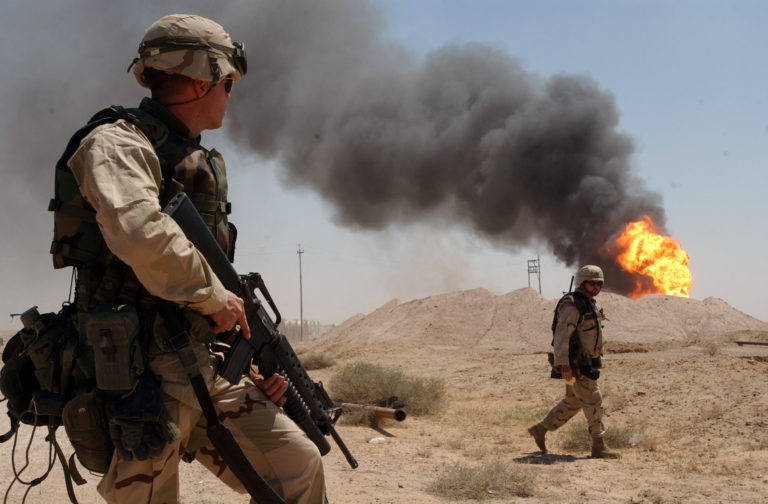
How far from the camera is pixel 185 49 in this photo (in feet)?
7.31

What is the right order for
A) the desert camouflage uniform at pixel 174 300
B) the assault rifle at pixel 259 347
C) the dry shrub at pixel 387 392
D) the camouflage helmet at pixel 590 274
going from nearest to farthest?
the desert camouflage uniform at pixel 174 300, the assault rifle at pixel 259 347, the camouflage helmet at pixel 590 274, the dry shrub at pixel 387 392

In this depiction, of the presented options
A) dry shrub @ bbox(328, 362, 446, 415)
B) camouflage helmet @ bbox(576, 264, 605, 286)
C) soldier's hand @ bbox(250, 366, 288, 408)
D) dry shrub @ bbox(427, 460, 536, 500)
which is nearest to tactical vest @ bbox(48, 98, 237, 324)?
soldier's hand @ bbox(250, 366, 288, 408)

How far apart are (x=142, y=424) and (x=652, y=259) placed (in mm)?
30082

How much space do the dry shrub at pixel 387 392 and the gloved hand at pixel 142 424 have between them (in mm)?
7811

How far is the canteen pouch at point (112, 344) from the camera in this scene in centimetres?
192

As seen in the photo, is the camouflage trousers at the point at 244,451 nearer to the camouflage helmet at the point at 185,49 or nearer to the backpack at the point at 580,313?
the camouflage helmet at the point at 185,49

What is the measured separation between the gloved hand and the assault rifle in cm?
28

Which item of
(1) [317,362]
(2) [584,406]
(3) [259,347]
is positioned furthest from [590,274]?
(1) [317,362]

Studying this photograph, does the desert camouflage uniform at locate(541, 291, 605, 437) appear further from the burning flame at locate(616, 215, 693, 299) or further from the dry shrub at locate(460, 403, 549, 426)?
the burning flame at locate(616, 215, 693, 299)

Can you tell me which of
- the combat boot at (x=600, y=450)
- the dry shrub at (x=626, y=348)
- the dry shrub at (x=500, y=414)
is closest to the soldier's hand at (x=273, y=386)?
the combat boot at (x=600, y=450)

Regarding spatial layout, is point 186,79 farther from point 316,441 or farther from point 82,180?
point 316,441

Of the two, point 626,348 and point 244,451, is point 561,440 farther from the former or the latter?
point 626,348

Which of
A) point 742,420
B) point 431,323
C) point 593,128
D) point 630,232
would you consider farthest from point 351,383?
point 593,128

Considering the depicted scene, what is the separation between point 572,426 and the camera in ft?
25.0
